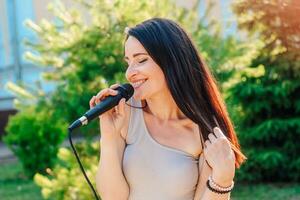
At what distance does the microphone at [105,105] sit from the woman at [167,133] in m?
0.03

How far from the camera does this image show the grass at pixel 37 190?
760 cm

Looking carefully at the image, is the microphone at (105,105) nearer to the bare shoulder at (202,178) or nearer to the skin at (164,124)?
the skin at (164,124)

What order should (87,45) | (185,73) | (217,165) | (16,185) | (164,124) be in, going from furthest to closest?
(16,185)
(87,45)
(164,124)
(185,73)
(217,165)

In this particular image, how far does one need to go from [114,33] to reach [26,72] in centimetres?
913

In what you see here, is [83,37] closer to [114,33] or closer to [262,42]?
[114,33]

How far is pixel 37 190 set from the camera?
9.09 m

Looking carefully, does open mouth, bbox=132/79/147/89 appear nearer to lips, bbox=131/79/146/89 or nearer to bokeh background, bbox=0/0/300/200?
lips, bbox=131/79/146/89

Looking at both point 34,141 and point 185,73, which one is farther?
point 34,141

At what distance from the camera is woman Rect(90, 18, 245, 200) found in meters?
2.34

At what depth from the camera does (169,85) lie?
2.40 metres

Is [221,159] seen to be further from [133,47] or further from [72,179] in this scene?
[72,179]

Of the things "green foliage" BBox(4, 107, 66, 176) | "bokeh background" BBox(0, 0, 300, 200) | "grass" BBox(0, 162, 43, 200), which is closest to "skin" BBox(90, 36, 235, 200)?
"bokeh background" BBox(0, 0, 300, 200)

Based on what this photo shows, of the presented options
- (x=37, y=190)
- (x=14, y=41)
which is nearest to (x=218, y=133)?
(x=37, y=190)

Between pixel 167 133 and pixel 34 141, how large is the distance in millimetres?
8054
